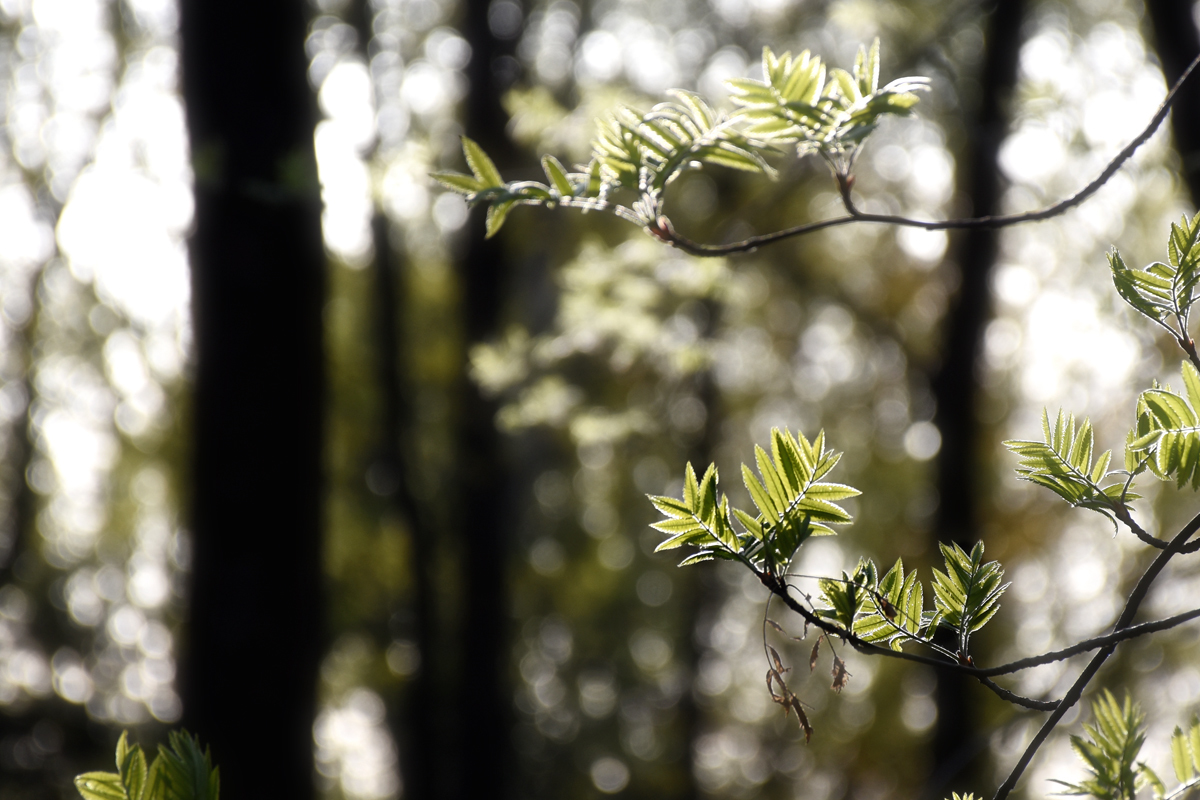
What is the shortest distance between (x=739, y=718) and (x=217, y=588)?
11571 millimetres

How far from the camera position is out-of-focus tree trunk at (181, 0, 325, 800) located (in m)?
2.59

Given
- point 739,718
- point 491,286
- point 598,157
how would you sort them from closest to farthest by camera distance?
point 598,157
point 491,286
point 739,718

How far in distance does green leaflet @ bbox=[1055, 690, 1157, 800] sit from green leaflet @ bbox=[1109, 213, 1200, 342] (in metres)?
0.53

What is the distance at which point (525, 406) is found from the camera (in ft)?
11.3

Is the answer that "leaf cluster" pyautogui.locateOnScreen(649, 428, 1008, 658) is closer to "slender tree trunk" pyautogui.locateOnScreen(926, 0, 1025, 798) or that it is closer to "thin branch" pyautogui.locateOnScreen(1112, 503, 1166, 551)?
"thin branch" pyautogui.locateOnScreen(1112, 503, 1166, 551)

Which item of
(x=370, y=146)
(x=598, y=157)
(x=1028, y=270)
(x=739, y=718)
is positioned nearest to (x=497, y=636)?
(x=370, y=146)

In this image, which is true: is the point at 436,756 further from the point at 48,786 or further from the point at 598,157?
the point at 598,157

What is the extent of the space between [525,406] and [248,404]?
3.75 ft

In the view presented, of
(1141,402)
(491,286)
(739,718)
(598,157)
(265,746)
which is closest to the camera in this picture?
(1141,402)

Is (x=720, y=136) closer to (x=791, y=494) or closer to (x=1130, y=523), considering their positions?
(x=791, y=494)

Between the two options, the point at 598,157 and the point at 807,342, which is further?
the point at 807,342

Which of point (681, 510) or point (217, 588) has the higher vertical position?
point (681, 510)

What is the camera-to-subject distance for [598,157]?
127 centimetres

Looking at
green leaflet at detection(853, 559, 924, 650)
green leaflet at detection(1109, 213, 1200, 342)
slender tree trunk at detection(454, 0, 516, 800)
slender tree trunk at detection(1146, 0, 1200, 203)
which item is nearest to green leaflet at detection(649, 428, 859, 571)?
green leaflet at detection(853, 559, 924, 650)
